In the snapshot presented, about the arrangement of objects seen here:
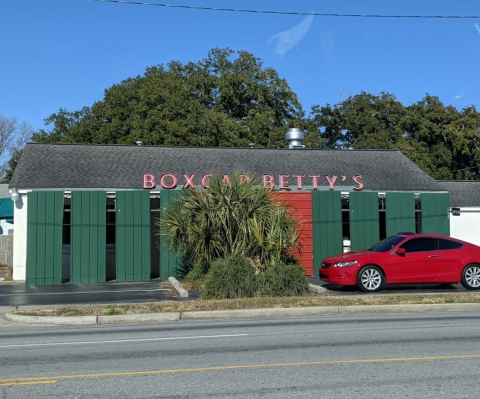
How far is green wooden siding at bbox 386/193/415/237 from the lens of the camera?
22.3 m

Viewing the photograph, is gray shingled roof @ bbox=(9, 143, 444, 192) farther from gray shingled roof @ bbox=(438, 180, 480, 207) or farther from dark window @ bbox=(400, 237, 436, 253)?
dark window @ bbox=(400, 237, 436, 253)

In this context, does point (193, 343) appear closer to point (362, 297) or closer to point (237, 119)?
point (362, 297)

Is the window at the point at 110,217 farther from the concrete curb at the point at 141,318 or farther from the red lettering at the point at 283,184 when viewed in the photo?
the concrete curb at the point at 141,318

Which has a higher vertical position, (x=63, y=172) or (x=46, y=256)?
(x=63, y=172)

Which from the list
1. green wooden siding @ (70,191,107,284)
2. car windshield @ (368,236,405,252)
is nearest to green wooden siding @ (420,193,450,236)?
car windshield @ (368,236,405,252)

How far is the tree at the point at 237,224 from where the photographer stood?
16.5 meters

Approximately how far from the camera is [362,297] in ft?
48.4

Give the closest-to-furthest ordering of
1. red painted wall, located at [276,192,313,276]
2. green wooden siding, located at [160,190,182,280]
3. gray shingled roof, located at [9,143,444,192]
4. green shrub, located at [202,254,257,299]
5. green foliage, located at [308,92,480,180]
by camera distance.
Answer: green shrub, located at [202,254,257,299], green wooden siding, located at [160,190,182,280], gray shingled roof, located at [9,143,444,192], red painted wall, located at [276,192,313,276], green foliage, located at [308,92,480,180]

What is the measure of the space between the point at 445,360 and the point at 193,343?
12.5 ft

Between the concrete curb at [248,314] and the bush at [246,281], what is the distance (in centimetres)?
180

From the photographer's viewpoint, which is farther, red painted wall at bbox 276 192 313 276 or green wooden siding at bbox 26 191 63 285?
red painted wall at bbox 276 192 313 276

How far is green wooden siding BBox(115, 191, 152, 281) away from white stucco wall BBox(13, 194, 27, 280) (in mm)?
3279

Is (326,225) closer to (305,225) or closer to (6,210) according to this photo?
(305,225)

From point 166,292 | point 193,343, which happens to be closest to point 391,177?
point 166,292
